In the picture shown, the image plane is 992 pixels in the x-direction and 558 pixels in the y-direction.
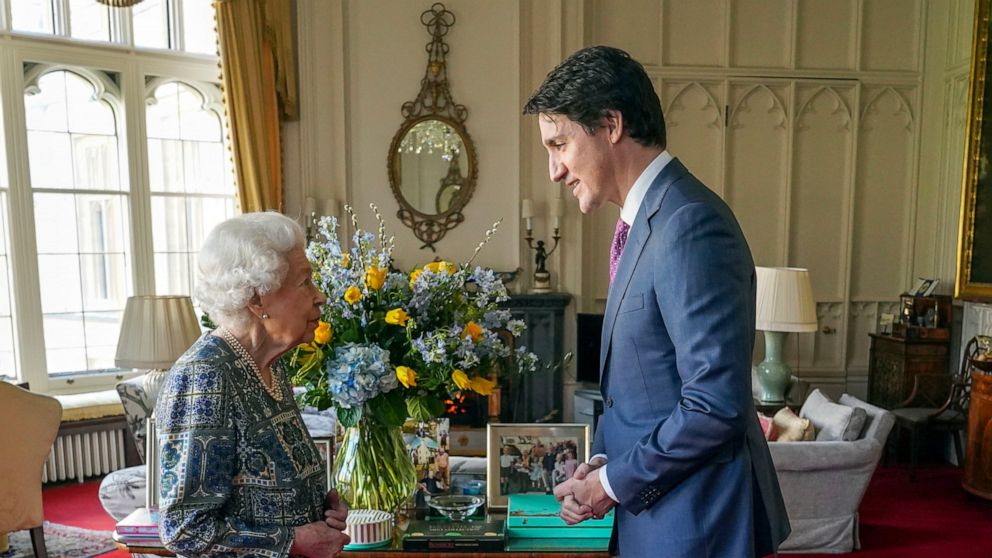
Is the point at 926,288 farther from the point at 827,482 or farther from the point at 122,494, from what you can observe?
the point at 122,494

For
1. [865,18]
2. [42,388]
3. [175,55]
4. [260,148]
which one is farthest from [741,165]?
[42,388]

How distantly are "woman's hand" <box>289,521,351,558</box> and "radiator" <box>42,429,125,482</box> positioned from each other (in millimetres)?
3978

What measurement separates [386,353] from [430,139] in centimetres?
434

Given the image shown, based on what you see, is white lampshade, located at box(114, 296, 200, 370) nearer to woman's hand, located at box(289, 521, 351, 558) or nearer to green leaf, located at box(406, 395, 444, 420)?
green leaf, located at box(406, 395, 444, 420)

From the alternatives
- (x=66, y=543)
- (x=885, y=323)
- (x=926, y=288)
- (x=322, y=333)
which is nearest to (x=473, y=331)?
(x=322, y=333)

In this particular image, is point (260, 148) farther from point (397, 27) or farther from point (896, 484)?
point (896, 484)

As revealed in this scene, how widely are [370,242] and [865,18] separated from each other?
19.8ft

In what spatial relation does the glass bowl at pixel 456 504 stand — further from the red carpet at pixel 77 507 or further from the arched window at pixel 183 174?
the arched window at pixel 183 174

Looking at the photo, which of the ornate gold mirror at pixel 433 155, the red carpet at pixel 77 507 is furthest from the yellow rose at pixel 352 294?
the ornate gold mirror at pixel 433 155

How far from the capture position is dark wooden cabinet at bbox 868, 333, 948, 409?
16.6ft

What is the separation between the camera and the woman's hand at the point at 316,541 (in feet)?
4.33

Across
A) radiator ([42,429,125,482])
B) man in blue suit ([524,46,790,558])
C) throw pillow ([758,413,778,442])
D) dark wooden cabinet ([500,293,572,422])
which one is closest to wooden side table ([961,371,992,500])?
throw pillow ([758,413,778,442])

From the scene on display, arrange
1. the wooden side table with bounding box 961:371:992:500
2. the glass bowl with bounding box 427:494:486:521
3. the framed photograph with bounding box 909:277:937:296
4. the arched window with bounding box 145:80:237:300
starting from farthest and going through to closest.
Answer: the framed photograph with bounding box 909:277:937:296 → the arched window with bounding box 145:80:237:300 → the wooden side table with bounding box 961:371:992:500 → the glass bowl with bounding box 427:494:486:521

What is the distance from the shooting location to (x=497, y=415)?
567 cm
